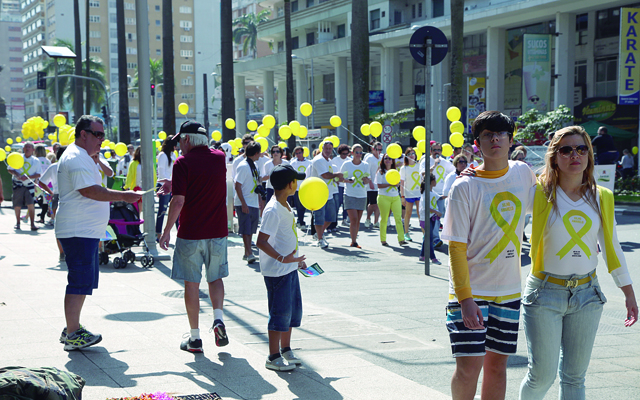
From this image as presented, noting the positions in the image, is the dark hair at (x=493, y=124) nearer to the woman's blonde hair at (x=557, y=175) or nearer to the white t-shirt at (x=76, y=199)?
the woman's blonde hair at (x=557, y=175)

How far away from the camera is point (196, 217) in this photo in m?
5.65

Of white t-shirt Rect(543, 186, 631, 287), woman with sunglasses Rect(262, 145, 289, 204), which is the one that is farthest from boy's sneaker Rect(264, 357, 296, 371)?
woman with sunglasses Rect(262, 145, 289, 204)

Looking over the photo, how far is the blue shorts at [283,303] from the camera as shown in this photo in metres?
5.12

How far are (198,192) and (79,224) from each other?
3.30 feet

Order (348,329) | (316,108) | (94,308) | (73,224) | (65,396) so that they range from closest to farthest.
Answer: (65,396) < (73,224) < (348,329) < (94,308) < (316,108)

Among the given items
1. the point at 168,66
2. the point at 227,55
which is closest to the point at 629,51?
the point at 227,55

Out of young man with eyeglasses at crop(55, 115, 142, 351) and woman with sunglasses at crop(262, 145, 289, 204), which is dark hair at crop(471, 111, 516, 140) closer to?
young man with eyeglasses at crop(55, 115, 142, 351)

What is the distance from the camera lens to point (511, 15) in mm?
34406

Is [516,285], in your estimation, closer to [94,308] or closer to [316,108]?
[94,308]

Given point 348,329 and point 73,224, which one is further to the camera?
point 348,329

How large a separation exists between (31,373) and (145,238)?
7.98m

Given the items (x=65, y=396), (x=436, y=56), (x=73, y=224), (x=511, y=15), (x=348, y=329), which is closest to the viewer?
(x=65, y=396)

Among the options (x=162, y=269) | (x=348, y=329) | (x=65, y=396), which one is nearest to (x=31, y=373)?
(x=65, y=396)

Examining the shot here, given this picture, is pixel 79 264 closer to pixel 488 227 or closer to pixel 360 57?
pixel 488 227
